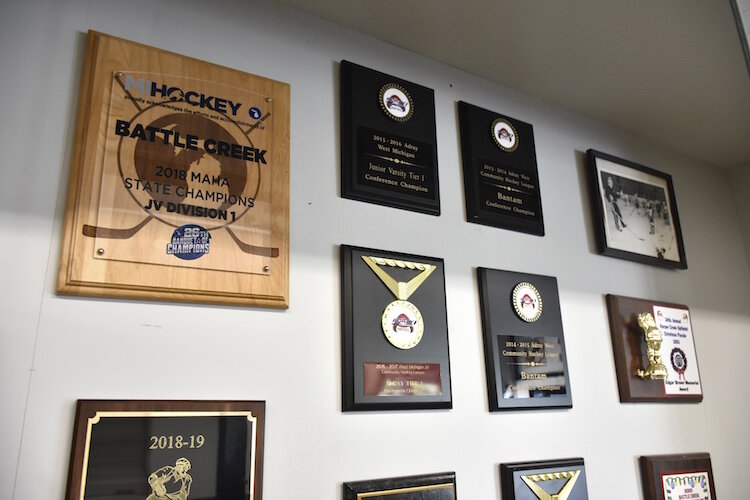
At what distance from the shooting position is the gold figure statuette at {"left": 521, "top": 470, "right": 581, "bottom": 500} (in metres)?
1.77

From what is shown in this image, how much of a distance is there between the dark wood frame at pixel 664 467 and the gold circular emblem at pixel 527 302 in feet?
2.33

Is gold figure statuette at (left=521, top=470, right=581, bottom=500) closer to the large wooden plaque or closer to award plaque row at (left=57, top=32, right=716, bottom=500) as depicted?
award plaque row at (left=57, top=32, right=716, bottom=500)

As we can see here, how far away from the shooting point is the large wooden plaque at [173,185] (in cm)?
133

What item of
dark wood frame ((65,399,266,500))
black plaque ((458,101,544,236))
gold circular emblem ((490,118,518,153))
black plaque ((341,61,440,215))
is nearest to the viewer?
dark wood frame ((65,399,266,500))

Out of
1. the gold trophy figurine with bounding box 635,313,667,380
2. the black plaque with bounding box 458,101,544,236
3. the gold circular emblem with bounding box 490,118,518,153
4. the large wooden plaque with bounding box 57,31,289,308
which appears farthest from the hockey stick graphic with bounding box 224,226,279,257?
the gold trophy figurine with bounding box 635,313,667,380

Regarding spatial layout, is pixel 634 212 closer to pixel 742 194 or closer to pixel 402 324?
pixel 742 194

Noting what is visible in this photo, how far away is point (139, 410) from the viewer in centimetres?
127

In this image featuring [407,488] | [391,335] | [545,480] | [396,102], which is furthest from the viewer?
[396,102]

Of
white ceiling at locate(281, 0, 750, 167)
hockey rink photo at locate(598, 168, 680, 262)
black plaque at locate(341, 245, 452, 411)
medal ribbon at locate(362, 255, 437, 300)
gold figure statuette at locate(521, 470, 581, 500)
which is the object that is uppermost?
white ceiling at locate(281, 0, 750, 167)

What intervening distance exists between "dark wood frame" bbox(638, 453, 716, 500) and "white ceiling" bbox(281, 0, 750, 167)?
1402 mm

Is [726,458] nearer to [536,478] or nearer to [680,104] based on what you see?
[536,478]

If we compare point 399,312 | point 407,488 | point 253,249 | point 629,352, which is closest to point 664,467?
point 629,352

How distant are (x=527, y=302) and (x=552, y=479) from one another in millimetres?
577

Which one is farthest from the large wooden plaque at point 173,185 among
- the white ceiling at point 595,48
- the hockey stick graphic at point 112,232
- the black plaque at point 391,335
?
the white ceiling at point 595,48
